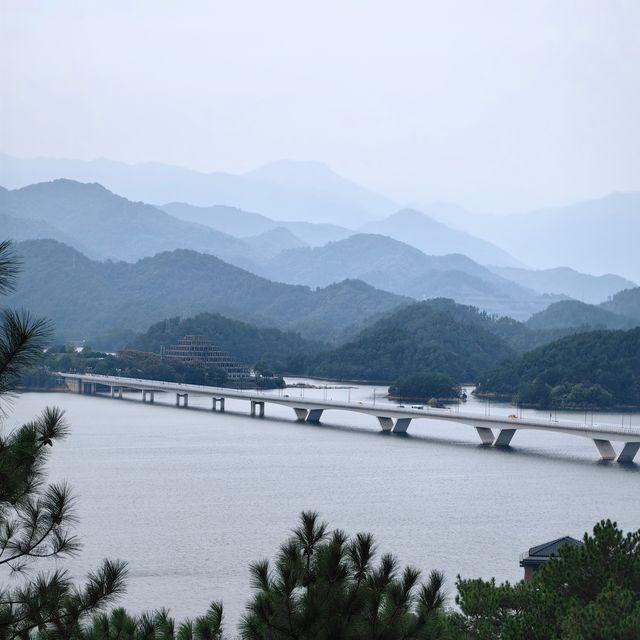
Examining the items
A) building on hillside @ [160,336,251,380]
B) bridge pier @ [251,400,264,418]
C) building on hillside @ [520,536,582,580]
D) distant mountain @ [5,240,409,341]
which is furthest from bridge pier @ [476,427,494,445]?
distant mountain @ [5,240,409,341]

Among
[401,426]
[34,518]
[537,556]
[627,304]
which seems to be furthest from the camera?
[627,304]

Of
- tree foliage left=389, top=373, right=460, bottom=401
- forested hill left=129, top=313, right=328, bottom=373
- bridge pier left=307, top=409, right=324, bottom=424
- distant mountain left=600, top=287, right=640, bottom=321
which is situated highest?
distant mountain left=600, top=287, right=640, bottom=321

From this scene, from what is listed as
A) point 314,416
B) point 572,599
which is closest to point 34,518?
point 572,599

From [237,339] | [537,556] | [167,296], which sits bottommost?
[537,556]

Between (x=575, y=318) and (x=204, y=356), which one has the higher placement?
(x=575, y=318)

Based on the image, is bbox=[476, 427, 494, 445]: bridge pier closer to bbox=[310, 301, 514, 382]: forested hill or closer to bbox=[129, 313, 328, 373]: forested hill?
bbox=[310, 301, 514, 382]: forested hill

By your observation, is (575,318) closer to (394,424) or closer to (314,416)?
(314,416)

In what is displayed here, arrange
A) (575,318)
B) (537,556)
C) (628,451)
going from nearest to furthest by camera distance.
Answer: (537,556)
(628,451)
(575,318)
